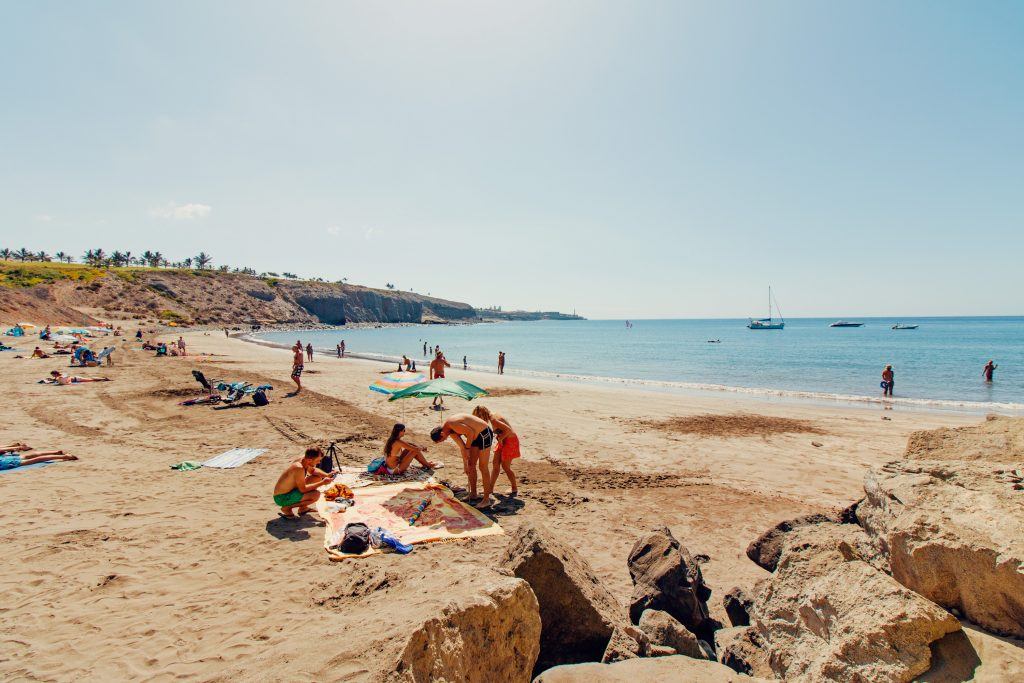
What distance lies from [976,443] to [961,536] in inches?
69.3

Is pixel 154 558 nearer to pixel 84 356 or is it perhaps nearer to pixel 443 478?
pixel 443 478

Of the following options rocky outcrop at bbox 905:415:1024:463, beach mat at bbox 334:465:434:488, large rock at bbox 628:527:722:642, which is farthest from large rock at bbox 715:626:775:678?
beach mat at bbox 334:465:434:488

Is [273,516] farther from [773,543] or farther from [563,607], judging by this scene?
[773,543]

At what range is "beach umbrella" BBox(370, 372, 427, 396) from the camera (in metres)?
11.3

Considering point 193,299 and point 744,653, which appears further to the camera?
point 193,299

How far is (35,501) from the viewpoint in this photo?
6848 millimetres

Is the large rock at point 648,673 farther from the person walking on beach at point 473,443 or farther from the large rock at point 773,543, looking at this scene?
the person walking on beach at point 473,443

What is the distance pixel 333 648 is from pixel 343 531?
3.24 meters

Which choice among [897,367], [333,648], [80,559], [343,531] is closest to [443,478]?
[343,531]

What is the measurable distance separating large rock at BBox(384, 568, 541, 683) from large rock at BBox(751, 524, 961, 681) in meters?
2.04

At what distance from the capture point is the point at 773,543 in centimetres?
592

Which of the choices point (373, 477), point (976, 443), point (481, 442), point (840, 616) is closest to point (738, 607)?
point (840, 616)

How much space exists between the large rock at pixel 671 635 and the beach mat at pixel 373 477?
5.13 meters

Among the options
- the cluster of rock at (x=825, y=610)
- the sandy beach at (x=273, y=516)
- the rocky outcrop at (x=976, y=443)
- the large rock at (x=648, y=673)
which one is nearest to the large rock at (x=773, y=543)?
the sandy beach at (x=273, y=516)
